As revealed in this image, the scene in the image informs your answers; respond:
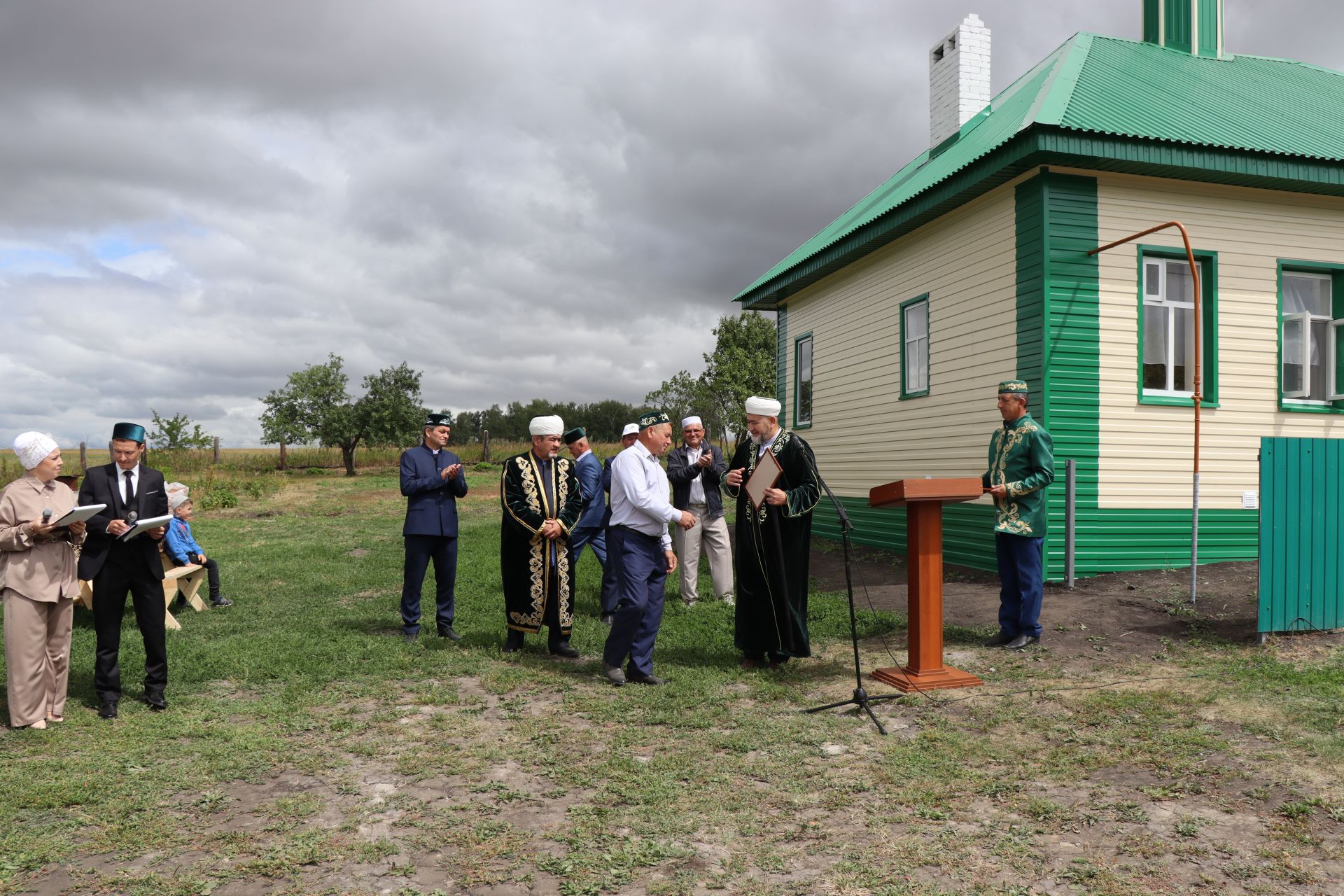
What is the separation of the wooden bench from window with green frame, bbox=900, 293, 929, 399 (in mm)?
9525

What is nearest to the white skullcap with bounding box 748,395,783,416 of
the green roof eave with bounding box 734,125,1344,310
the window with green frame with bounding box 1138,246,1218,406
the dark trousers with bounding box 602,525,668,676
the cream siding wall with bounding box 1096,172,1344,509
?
the dark trousers with bounding box 602,525,668,676

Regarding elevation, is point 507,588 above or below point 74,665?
above

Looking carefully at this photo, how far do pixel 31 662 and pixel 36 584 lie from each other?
48cm

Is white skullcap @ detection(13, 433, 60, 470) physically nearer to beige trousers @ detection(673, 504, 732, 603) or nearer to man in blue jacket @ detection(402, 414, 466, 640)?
man in blue jacket @ detection(402, 414, 466, 640)

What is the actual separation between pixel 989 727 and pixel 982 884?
7.06ft

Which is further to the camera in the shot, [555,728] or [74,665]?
[74,665]

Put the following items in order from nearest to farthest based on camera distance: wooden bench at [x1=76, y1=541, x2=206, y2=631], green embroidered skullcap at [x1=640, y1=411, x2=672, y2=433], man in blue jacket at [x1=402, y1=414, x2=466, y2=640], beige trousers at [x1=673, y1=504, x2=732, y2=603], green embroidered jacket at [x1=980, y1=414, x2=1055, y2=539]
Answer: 1. green embroidered skullcap at [x1=640, y1=411, x2=672, y2=433]
2. green embroidered jacket at [x1=980, y1=414, x2=1055, y2=539]
3. man in blue jacket at [x1=402, y1=414, x2=466, y2=640]
4. wooden bench at [x1=76, y1=541, x2=206, y2=631]
5. beige trousers at [x1=673, y1=504, x2=732, y2=603]

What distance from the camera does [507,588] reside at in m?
7.81

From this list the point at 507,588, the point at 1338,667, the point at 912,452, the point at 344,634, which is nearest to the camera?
the point at 1338,667

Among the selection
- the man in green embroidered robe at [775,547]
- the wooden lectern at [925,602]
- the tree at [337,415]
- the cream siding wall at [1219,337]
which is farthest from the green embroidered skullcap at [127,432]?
the tree at [337,415]

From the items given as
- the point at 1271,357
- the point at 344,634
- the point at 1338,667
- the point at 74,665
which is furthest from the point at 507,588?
the point at 1271,357

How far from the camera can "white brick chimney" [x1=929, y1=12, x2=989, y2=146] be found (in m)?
14.7

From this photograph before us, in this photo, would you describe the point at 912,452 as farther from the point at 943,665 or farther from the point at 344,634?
the point at 344,634

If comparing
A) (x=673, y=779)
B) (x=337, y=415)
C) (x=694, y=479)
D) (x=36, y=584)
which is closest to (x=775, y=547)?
(x=673, y=779)
